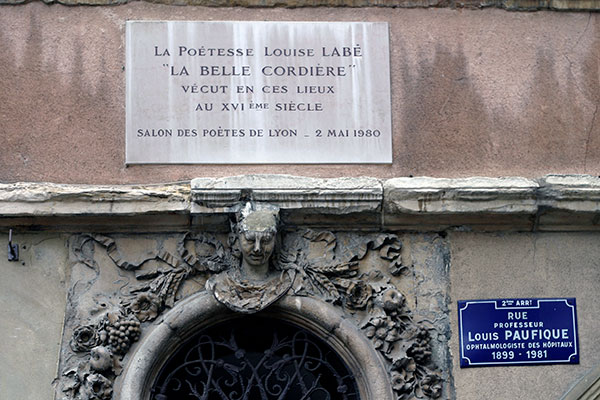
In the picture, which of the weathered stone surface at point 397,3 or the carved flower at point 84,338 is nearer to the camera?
the carved flower at point 84,338

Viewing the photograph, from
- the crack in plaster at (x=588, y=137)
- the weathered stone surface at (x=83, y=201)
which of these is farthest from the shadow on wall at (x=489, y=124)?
the weathered stone surface at (x=83, y=201)

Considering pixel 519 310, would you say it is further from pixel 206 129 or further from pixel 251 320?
pixel 206 129

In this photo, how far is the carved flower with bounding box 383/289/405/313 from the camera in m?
6.23

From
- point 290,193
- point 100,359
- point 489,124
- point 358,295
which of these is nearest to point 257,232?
point 290,193

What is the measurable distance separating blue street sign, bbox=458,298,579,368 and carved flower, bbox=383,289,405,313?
1.12 feet

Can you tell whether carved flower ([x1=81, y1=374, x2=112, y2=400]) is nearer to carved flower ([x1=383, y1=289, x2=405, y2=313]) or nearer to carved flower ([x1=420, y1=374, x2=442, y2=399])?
carved flower ([x1=383, y1=289, x2=405, y2=313])

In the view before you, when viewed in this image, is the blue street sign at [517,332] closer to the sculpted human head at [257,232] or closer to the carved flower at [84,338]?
the sculpted human head at [257,232]

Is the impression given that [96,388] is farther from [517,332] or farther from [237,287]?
[517,332]

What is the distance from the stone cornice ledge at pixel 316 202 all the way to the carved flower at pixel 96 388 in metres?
0.85

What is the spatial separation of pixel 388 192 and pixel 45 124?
1983mm

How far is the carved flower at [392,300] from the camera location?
6.23m

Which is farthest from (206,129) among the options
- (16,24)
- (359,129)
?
(16,24)

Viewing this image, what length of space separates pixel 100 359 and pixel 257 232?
1.08 meters

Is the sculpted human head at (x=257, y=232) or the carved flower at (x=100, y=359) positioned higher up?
the sculpted human head at (x=257, y=232)
